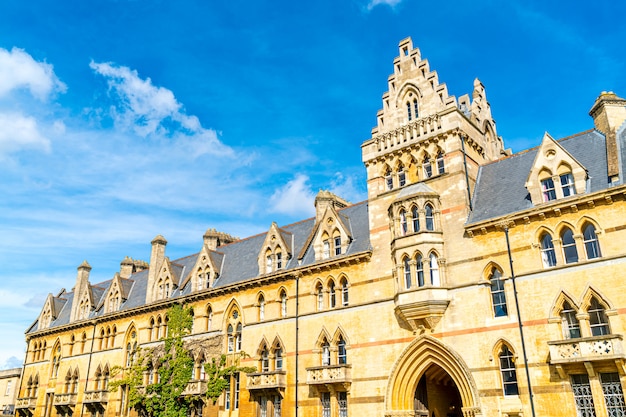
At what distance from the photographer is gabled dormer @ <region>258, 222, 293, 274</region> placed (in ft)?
119

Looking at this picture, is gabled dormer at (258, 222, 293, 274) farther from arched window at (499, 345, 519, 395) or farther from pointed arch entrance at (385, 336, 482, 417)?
arched window at (499, 345, 519, 395)

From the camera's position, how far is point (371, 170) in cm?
3306

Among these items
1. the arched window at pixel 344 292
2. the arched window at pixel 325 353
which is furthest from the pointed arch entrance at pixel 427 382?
the arched window at pixel 344 292

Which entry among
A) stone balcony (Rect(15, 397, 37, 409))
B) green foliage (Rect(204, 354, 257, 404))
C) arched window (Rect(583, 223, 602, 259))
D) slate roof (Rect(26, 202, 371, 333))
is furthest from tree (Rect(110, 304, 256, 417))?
arched window (Rect(583, 223, 602, 259))

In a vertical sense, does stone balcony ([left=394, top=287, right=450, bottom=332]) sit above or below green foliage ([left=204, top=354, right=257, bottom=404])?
above

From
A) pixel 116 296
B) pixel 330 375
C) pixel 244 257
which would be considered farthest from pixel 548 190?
pixel 116 296

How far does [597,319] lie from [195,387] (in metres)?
24.9

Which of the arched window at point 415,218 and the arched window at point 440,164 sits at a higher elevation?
the arched window at point 440,164

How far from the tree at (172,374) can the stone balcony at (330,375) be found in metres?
5.00

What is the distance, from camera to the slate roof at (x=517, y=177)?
25344 mm

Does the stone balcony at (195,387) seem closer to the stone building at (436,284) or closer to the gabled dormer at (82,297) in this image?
the stone building at (436,284)

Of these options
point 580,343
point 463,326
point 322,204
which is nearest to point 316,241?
point 322,204

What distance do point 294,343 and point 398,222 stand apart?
32.6 ft

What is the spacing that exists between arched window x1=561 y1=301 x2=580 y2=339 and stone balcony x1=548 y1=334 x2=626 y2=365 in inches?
44.1
